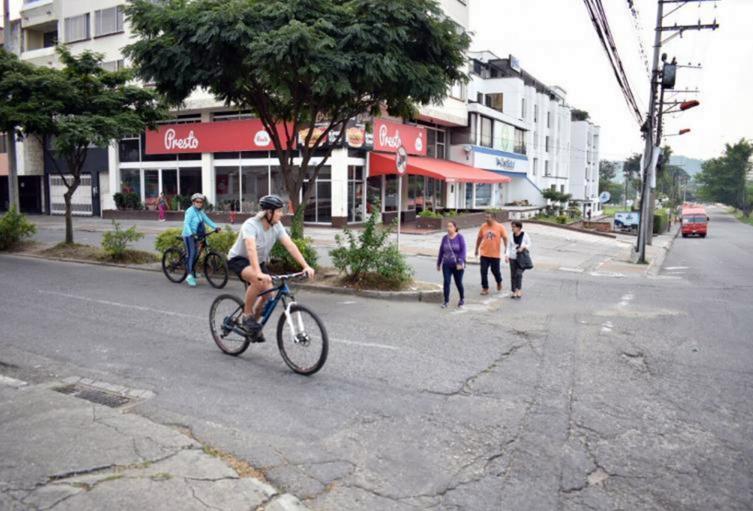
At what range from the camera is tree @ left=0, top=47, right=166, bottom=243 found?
15719mm

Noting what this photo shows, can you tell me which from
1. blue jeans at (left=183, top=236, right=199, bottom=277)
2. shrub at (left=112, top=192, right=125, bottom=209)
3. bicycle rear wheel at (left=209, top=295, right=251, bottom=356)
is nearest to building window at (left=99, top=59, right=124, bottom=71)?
shrub at (left=112, top=192, right=125, bottom=209)

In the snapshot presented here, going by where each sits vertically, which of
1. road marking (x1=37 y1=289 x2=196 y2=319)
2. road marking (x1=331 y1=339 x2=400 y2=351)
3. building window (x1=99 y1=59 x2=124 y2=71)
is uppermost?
building window (x1=99 y1=59 x2=124 y2=71)

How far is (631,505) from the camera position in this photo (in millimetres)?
4035

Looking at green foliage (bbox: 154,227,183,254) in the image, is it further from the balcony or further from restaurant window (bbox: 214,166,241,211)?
the balcony

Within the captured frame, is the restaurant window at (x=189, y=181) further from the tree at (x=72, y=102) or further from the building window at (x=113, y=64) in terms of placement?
the tree at (x=72, y=102)

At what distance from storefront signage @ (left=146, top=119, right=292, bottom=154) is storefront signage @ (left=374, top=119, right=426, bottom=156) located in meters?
5.15

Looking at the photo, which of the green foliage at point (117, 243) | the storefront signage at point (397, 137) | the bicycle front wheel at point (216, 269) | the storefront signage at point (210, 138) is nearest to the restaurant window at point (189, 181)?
the storefront signage at point (210, 138)

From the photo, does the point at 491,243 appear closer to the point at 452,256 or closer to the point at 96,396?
the point at 452,256

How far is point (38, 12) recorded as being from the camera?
41875mm

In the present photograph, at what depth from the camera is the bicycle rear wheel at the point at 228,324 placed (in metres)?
7.15

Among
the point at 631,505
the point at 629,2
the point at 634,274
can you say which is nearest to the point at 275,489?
the point at 631,505

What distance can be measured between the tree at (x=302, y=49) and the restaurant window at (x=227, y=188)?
19.2 m

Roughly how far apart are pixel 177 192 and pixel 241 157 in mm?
5169

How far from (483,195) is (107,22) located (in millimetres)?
27331
